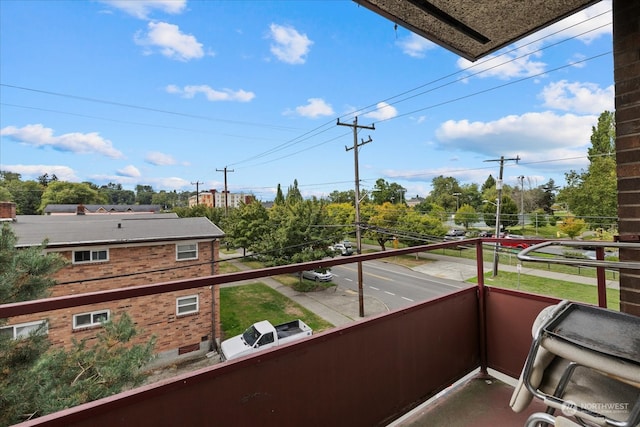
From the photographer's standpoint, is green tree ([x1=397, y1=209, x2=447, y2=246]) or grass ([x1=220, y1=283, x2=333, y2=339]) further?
green tree ([x1=397, y1=209, x2=447, y2=246])

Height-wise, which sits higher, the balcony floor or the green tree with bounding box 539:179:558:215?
the green tree with bounding box 539:179:558:215

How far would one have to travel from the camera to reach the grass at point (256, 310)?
1085cm

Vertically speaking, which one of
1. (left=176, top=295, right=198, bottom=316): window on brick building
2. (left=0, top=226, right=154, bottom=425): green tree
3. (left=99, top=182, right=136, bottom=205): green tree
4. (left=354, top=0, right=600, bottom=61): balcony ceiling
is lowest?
(left=176, top=295, right=198, bottom=316): window on brick building

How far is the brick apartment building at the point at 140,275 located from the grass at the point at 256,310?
59.7 inches

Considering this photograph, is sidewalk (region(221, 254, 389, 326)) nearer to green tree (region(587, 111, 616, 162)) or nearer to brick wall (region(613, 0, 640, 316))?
brick wall (region(613, 0, 640, 316))

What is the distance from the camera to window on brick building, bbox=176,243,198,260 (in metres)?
9.16

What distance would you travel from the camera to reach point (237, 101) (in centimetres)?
4244

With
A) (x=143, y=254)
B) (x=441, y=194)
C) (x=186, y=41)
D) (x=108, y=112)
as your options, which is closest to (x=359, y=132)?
(x=143, y=254)

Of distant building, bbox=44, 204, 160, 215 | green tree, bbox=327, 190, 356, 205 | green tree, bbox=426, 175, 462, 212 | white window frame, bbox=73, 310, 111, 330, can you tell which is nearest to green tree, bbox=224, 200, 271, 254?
white window frame, bbox=73, 310, 111, 330

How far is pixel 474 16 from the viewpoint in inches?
68.8

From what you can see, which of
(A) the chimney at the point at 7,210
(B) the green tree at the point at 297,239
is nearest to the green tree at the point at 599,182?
(B) the green tree at the point at 297,239

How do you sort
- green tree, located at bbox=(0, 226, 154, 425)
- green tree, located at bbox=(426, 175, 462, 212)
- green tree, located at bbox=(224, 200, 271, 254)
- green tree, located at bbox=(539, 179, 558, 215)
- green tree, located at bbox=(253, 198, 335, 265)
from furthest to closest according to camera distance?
green tree, located at bbox=(426, 175, 462, 212) < green tree, located at bbox=(539, 179, 558, 215) < green tree, located at bbox=(224, 200, 271, 254) < green tree, located at bbox=(253, 198, 335, 265) < green tree, located at bbox=(0, 226, 154, 425)

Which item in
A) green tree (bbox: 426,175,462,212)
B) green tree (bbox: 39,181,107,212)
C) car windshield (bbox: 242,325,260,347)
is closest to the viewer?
car windshield (bbox: 242,325,260,347)

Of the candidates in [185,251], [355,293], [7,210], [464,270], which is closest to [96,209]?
[7,210]
